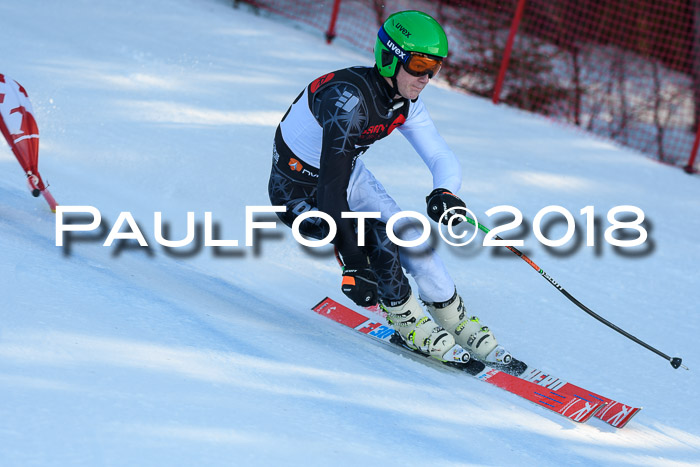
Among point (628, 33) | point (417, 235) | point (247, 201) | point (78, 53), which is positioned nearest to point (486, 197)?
point (247, 201)

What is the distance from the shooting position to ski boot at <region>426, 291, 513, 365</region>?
328 cm

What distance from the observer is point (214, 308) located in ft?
10.1

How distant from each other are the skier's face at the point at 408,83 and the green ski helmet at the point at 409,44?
18 millimetres

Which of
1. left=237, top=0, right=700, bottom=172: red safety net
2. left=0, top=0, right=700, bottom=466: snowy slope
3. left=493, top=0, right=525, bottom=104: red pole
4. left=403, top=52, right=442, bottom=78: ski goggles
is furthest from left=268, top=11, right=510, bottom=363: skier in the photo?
left=237, top=0, right=700, bottom=172: red safety net

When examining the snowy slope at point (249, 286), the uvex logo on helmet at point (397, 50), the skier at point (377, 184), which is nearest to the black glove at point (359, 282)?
the skier at point (377, 184)

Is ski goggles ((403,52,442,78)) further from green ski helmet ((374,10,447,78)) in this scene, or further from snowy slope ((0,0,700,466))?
snowy slope ((0,0,700,466))

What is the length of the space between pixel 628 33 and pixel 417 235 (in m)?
6.61

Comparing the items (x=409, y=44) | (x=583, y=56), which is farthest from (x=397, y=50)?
(x=583, y=56)

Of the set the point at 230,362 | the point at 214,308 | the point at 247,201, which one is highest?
the point at 230,362

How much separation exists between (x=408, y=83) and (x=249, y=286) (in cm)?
142

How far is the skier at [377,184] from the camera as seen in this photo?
283cm

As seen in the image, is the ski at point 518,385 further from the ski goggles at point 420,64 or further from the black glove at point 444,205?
the ski goggles at point 420,64

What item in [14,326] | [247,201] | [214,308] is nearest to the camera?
[14,326]

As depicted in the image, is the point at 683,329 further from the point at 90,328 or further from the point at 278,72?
the point at 278,72
